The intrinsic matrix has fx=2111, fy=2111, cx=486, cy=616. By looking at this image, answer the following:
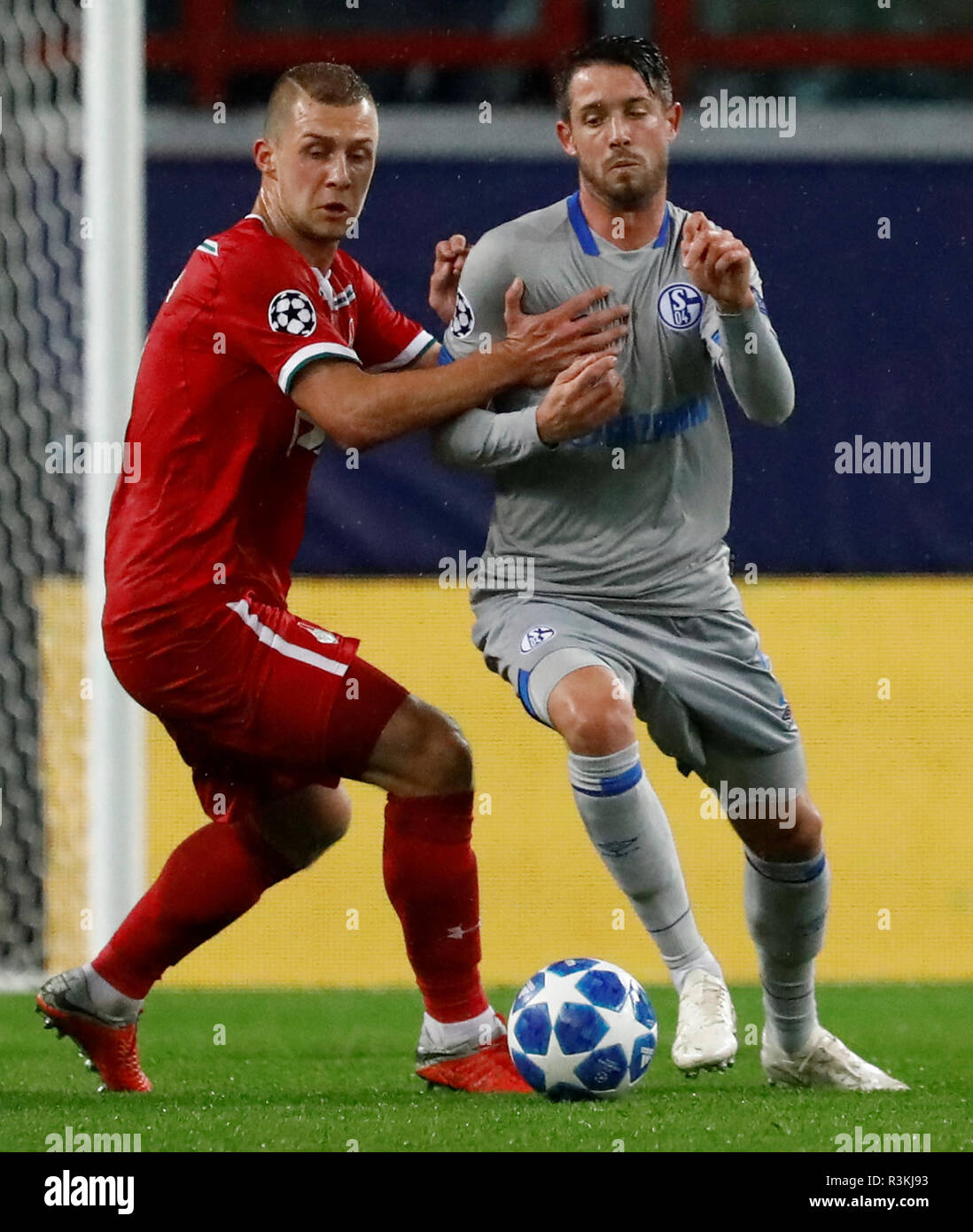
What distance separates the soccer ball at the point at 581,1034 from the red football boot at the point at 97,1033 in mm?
784

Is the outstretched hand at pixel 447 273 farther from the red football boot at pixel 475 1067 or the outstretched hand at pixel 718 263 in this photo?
the red football boot at pixel 475 1067

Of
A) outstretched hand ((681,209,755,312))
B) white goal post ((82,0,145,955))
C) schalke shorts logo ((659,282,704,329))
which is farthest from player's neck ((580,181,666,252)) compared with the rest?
white goal post ((82,0,145,955))

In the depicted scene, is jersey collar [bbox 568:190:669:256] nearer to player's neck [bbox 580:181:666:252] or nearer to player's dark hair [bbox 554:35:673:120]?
player's neck [bbox 580:181:666:252]

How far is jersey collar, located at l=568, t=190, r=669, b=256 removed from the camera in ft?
11.6

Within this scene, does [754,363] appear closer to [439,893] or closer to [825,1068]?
[439,893]

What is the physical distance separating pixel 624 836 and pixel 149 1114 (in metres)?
0.85

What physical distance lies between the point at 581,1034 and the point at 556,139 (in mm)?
3238

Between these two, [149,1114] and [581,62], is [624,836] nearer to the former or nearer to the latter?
[149,1114]

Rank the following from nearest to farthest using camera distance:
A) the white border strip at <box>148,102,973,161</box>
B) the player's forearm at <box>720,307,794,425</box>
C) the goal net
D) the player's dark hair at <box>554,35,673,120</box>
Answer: the player's forearm at <box>720,307,794,425</box>, the player's dark hair at <box>554,35,673,120</box>, the goal net, the white border strip at <box>148,102,973,161</box>

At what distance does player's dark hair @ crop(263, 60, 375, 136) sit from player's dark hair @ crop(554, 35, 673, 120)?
0.34 metres

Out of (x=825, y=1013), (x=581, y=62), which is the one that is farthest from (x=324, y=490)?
(x=581, y=62)

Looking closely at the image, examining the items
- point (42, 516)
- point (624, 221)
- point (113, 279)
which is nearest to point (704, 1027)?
point (624, 221)

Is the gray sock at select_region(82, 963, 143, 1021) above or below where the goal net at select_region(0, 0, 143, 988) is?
below

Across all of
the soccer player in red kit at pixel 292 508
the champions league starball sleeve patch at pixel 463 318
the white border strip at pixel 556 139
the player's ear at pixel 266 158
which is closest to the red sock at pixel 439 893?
the soccer player in red kit at pixel 292 508
